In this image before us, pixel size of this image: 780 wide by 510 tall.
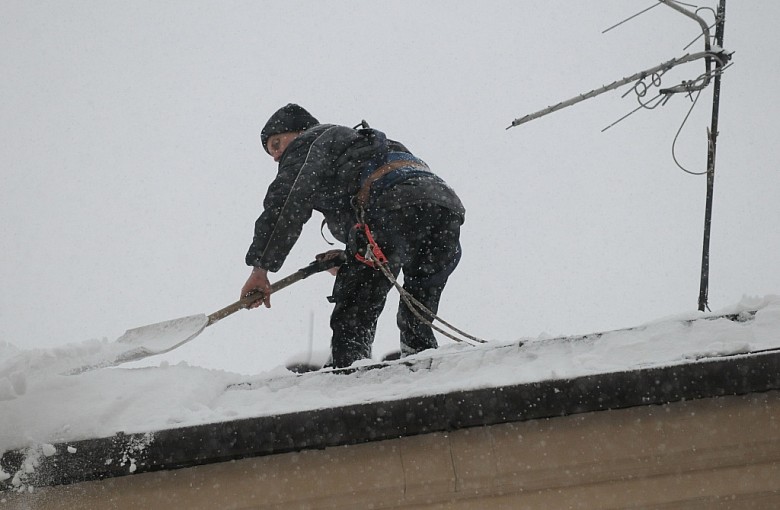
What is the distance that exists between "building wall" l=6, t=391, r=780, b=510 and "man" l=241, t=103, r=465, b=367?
4.87 feet

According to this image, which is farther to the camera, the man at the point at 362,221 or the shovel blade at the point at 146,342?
the man at the point at 362,221

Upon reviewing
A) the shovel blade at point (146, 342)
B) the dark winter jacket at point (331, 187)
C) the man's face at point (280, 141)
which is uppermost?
the man's face at point (280, 141)

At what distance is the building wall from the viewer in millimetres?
1894

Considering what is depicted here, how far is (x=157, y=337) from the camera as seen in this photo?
3166mm

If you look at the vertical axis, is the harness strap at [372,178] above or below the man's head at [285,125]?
below

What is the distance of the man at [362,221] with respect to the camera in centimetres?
355

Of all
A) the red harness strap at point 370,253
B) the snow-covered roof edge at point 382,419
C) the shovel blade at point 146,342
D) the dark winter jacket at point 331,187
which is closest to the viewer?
the snow-covered roof edge at point 382,419

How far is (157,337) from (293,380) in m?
1.05

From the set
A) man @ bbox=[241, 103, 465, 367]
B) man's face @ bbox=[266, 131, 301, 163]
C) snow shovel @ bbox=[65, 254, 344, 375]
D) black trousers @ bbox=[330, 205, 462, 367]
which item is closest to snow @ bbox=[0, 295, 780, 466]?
snow shovel @ bbox=[65, 254, 344, 375]

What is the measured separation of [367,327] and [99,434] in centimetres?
183

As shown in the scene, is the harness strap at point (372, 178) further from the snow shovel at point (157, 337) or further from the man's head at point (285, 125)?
the man's head at point (285, 125)

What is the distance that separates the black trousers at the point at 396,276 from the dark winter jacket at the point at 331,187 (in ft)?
0.32

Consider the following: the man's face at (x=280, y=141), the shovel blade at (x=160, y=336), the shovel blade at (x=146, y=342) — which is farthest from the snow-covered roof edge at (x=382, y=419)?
the man's face at (x=280, y=141)

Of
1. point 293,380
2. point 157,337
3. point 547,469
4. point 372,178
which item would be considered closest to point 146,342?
point 157,337
